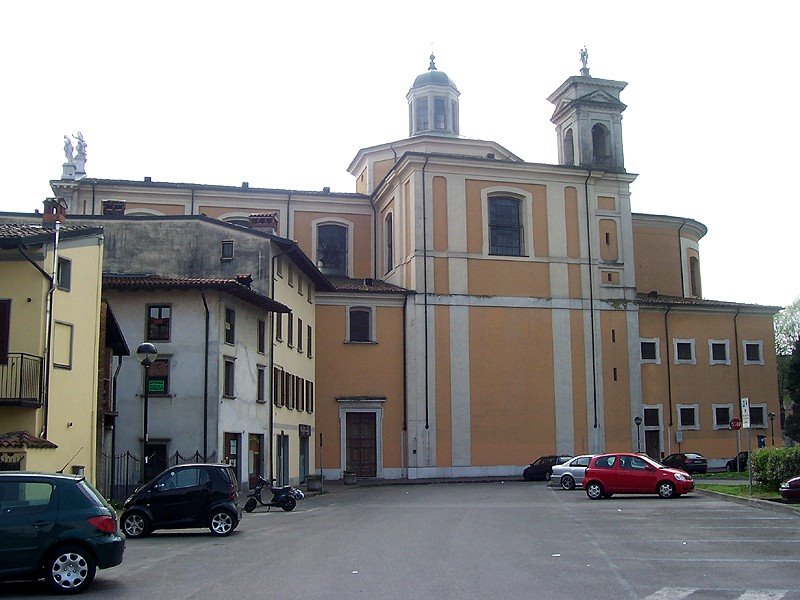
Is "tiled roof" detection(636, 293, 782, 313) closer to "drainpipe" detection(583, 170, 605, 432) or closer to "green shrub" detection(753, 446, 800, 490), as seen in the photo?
"drainpipe" detection(583, 170, 605, 432)

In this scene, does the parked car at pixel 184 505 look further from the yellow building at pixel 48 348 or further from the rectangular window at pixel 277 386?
the rectangular window at pixel 277 386

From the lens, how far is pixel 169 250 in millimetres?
34688

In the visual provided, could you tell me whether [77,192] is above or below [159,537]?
above

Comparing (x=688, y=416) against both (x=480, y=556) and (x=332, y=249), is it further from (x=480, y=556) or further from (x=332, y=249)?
(x=480, y=556)

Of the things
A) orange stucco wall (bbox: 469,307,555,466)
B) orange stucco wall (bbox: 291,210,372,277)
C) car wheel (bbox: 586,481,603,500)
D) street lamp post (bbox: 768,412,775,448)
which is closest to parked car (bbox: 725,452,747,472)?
street lamp post (bbox: 768,412,775,448)

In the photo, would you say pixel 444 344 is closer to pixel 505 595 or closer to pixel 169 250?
pixel 169 250

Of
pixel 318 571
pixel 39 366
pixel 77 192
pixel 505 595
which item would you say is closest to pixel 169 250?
pixel 39 366

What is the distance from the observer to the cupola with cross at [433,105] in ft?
187

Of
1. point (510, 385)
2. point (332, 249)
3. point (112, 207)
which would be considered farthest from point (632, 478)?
point (332, 249)

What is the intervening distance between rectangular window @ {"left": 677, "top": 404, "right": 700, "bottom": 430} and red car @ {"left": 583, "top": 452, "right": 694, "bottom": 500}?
2261 centimetres

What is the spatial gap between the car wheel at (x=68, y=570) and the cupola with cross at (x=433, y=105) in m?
47.6

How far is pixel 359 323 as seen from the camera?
150ft

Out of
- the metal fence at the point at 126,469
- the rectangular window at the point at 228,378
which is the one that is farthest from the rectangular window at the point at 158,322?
the metal fence at the point at 126,469

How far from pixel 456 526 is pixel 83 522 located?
32.7 ft
